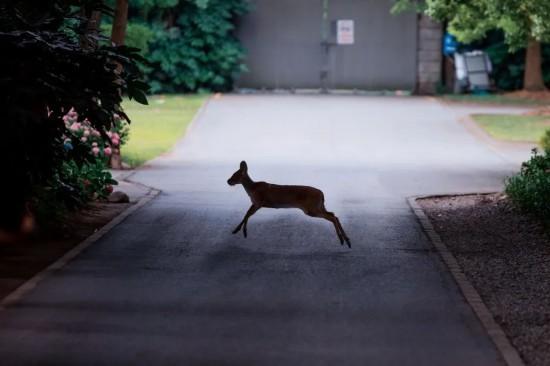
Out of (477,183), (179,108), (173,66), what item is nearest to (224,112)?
(179,108)

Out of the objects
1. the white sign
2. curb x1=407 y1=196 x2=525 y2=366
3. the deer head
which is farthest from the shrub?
the deer head

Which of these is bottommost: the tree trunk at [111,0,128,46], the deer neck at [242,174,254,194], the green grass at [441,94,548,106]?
the green grass at [441,94,548,106]

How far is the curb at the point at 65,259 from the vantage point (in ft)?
30.7

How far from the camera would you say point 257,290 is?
9859 millimetres

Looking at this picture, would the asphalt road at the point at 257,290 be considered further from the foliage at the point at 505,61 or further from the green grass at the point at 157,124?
the foliage at the point at 505,61

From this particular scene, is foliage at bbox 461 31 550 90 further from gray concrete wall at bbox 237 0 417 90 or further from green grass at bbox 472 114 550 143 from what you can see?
green grass at bbox 472 114 550 143

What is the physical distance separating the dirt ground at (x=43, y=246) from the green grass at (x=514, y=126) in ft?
48.1

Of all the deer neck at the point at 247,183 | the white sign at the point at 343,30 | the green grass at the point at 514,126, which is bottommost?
the green grass at the point at 514,126

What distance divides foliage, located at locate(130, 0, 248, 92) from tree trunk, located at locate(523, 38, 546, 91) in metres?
9.76

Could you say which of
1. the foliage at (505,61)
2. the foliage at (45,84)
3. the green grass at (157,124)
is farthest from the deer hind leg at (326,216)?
the foliage at (505,61)

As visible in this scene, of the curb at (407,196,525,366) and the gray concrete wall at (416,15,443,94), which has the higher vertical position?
the gray concrete wall at (416,15,443,94)

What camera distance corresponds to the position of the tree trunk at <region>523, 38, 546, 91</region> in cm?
3798

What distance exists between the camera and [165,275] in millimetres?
10539

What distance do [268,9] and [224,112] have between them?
7569 mm
